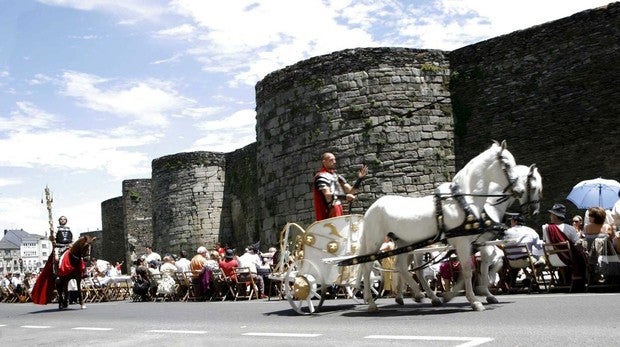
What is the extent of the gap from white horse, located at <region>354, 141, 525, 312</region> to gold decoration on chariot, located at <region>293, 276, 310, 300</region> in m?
0.98

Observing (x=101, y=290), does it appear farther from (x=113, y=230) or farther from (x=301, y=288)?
(x=113, y=230)

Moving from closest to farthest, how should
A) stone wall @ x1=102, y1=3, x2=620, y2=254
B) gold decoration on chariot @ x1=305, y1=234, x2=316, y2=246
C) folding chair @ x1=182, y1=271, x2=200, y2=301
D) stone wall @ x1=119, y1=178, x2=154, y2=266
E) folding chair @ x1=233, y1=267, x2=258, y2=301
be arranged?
gold decoration on chariot @ x1=305, y1=234, x2=316, y2=246, folding chair @ x1=233, y1=267, x2=258, y2=301, stone wall @ x1=102, y1=3, x2=620, y2=254, folding chair @ x1=182, y1=271, x2=200, y2=301, stone wall @ x1=119, y1=178, x2=154, y2=266

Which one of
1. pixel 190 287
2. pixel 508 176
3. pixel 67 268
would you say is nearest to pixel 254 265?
pixel 190 287

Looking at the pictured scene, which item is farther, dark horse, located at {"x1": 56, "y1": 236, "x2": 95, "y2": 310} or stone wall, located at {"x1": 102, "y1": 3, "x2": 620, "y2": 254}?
stone wall, located at {"x1": 102, "y1": 3, "x2": 620, "y2": 254}

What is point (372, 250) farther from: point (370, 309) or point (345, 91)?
point (345, 91)

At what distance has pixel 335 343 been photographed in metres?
6.98

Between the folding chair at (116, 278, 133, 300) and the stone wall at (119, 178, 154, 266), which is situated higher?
the stone wall at (119, 178, 154, 266)

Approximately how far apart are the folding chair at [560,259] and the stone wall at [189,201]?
26068 millimetres

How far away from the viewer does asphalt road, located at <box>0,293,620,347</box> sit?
261 inches

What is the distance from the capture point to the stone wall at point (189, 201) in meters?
36.3

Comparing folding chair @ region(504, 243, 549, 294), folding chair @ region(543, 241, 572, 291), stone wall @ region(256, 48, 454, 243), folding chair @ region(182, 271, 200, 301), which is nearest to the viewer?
folding chair @ region(543, 241, 572, 291)

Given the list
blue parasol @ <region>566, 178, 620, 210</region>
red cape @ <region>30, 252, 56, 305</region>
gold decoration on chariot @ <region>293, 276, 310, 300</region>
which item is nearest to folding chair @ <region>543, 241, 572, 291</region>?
blue parasol @ <region>566, 178, 620, 210</region>

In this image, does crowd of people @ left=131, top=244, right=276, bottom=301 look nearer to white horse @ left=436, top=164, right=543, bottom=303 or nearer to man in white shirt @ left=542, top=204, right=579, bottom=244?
man in white shirt @ left=542, top=204, right=579, bottom=244

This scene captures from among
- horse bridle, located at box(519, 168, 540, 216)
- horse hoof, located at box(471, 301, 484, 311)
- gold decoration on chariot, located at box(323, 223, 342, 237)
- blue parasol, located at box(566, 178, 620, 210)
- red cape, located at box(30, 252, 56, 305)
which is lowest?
horse hoof, located at box(471, 301, 484, 311)
